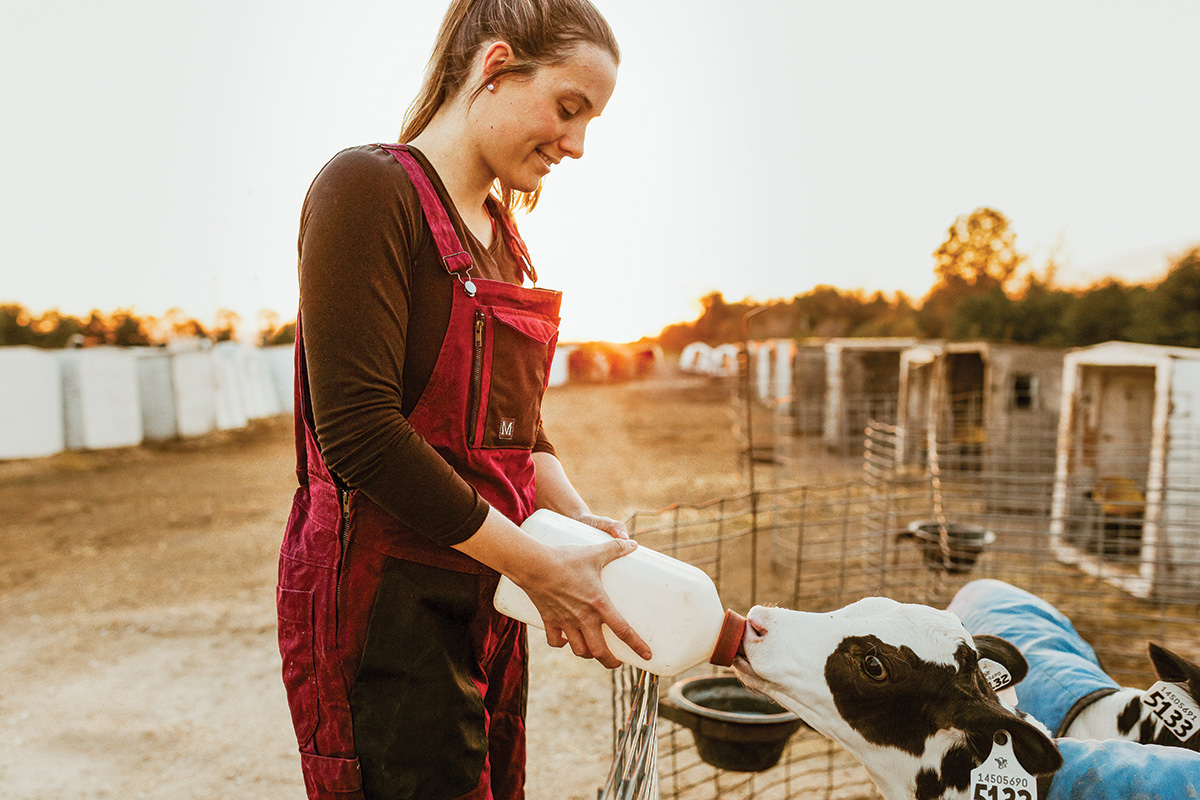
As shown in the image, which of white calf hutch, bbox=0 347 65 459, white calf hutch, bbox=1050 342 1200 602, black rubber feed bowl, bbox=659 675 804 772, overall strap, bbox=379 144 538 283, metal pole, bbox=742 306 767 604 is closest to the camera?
overall strap, bbox=379 144 538 283

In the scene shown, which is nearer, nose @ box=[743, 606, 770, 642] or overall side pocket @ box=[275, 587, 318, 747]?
overall side pocket @ box=[275, 587, 318, 747]

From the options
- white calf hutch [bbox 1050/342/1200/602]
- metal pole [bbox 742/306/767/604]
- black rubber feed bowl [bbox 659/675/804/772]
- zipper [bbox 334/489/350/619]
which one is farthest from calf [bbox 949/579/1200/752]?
white calf hutch [bbox 1050/342/1200/602]

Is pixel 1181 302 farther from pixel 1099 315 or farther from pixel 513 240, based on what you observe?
pixel 513 240

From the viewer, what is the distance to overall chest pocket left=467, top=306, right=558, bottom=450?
1.40 metres

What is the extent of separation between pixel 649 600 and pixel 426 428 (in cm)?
52

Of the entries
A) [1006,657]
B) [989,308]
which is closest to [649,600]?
[1006,657]

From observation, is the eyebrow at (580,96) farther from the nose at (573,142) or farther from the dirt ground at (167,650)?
the dirt ground at (167,650)

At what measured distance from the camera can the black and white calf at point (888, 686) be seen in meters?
1.93

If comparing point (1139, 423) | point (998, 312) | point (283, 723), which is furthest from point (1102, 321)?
point (283, 723)

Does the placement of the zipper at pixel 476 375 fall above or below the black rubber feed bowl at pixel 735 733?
above

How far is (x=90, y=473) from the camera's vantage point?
13.4 meters

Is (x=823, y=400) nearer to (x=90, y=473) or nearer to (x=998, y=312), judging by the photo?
(x=998, y=312)

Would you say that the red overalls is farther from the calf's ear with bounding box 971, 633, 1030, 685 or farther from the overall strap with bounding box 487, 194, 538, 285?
the calf's ear with bounding box 971, 633, 1030, 685

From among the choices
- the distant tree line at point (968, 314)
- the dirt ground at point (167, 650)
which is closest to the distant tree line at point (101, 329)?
the distant tree line at point (968, 314)
